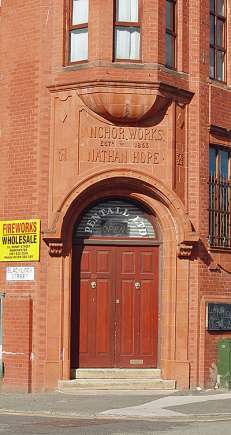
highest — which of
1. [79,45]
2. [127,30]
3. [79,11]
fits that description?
Answer: [79,11]

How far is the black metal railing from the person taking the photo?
2061 centimetres

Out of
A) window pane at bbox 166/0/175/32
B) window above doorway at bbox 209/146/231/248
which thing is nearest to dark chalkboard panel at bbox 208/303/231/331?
window above doorway at bbox 209/146/231/248

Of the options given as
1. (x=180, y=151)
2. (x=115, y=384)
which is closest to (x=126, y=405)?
(x=115, y=384)

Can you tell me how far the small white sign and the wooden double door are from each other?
97cm

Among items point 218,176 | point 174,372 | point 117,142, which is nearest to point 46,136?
point 117,142

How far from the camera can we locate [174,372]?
63.6 feet

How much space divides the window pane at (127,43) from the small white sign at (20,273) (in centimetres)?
495

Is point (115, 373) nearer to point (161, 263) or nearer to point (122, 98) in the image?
point (161, 263)

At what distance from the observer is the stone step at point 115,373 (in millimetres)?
19203

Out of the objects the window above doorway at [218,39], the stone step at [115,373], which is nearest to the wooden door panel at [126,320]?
the stone step at [115,373]

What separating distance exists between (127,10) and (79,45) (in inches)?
50.7

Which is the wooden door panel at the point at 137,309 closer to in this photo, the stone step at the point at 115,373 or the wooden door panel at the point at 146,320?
the wooden door panel at the point at 146,320

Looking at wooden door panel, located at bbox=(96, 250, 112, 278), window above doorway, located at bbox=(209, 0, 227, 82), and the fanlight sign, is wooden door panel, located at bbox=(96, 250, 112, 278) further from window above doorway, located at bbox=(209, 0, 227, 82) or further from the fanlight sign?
window above doorway, located at bbox=(209, 0, 227, 82)

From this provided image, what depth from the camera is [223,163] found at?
21.2m
